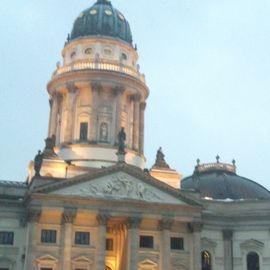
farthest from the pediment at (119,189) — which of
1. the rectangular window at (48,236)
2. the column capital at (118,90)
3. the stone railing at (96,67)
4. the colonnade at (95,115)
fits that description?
the stone railing at (96,67)

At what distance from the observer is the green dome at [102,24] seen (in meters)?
73.3

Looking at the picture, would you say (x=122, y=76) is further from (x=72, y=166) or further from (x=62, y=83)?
(x=72, y=166)

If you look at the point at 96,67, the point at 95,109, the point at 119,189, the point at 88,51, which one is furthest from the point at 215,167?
the point at 88,51

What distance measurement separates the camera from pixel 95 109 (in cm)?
6825

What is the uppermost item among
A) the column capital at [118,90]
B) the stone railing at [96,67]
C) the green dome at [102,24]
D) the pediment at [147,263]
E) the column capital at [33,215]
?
the green dome at [102,24]

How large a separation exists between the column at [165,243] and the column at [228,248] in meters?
7.84

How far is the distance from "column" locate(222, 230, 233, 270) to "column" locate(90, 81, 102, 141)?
56.6 feet

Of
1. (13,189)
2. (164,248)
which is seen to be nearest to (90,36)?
(13,189)

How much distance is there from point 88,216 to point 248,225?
17.2 metres

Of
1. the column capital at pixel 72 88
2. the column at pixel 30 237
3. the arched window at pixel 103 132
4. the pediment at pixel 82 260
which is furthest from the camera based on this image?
the column capital at pixel 72 88

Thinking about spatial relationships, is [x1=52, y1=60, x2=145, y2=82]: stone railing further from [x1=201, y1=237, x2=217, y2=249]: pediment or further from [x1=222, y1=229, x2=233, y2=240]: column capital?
[x1=201, y1=237, x2=217, y2=249]: pediment

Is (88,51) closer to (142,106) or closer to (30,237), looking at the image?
(142,106)

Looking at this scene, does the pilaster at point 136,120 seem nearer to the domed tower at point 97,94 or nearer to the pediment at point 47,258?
the domed tower at point 97,94

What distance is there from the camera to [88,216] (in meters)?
56.9
